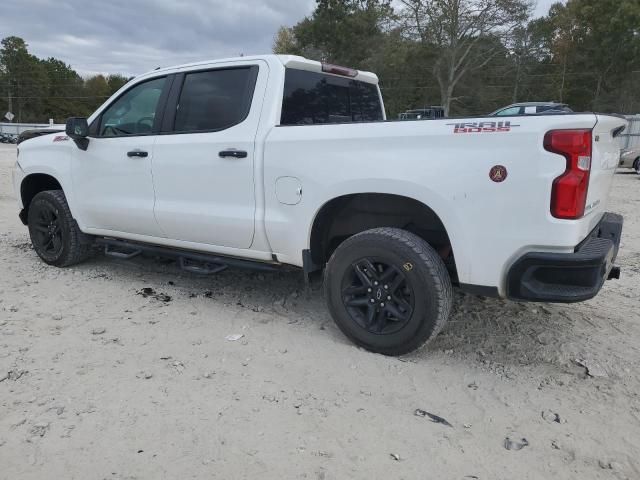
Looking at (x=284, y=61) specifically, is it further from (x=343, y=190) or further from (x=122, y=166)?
(x=122, y=166)

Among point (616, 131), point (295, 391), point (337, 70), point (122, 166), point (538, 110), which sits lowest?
point (295, 391)

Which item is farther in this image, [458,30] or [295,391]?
[458,30]

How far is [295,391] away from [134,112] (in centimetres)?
295

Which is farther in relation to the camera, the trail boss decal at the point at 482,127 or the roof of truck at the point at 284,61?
the roof of truck at the point at 284,61

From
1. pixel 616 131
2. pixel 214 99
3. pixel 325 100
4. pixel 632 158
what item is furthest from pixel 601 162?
→ pixel 632 158

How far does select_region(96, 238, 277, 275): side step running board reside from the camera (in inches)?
159

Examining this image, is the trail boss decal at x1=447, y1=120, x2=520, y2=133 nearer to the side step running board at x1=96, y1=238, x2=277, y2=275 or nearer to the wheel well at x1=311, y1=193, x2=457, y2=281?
the wheel well at x1=311, y1=193, x2=457, y2=281

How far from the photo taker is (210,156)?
3.91 meters

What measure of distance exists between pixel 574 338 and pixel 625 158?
14800mm

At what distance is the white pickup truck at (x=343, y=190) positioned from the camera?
2.79 m

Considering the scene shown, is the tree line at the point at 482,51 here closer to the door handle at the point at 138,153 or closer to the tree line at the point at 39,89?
the door handle at the point at 138,153

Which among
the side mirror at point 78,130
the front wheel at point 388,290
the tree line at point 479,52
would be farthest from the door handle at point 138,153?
the tree line at point 479,52

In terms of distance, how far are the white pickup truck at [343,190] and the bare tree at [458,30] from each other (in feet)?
117

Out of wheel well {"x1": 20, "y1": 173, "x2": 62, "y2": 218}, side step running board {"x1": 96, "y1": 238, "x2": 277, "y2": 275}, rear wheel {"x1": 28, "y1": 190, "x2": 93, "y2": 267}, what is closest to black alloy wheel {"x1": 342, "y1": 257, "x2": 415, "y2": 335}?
side step running board {"x1": 96, "y1": 238, "x2": 277, "y2": 275}
